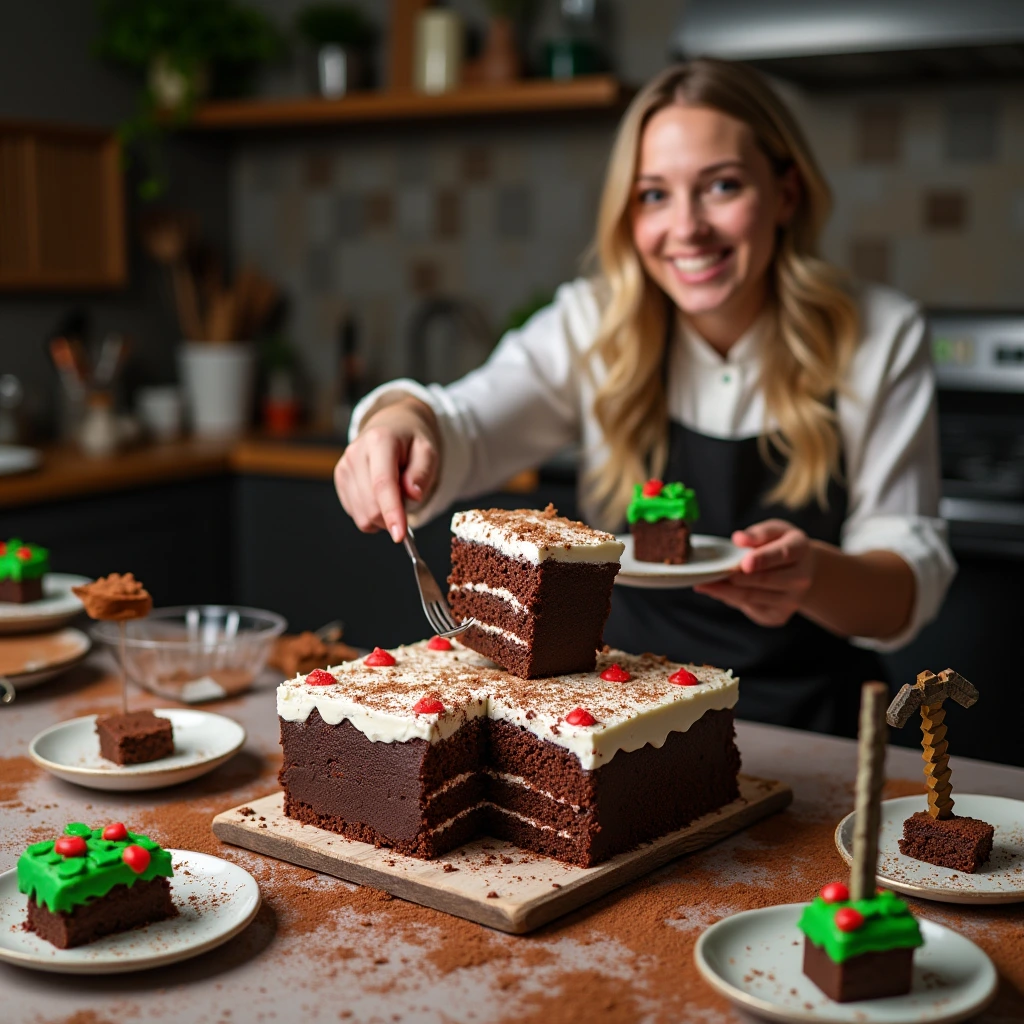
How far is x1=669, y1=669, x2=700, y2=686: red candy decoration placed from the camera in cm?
136

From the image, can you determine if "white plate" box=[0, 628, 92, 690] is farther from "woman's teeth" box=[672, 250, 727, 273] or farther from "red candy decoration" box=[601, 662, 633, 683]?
"woman's teeth" box=[672, 250, 727, 273]

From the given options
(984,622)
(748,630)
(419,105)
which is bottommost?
(984,622)

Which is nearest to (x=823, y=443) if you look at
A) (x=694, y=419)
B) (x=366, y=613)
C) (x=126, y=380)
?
(x=694, y=419)

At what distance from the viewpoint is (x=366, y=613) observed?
356 centimetres

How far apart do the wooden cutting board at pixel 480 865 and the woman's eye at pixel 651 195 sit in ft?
3.51

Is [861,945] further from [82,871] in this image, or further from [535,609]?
[82,871]

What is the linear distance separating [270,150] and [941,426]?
2.45 meters

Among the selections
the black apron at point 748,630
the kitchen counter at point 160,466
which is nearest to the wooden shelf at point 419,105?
the kitchen counter at point 160,466

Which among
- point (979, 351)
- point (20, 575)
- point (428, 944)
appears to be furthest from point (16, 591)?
point (979, 351)

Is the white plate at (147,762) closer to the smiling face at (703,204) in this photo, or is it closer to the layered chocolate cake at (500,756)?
the layered chocolate cake at (500,756)

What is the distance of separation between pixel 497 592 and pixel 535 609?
93 mm

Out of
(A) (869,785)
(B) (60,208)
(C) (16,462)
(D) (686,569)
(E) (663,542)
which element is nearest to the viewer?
(A) (869,785)

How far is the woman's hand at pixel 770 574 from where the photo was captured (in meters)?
1.61

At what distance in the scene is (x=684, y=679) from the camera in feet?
4.48
